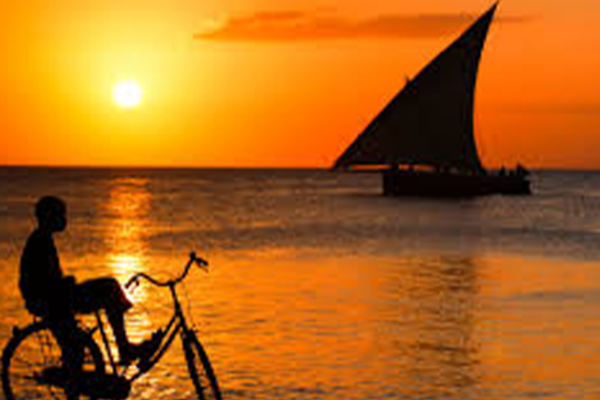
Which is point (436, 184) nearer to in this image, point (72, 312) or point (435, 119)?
point (435, 119)

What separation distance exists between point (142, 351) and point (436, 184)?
248 ft

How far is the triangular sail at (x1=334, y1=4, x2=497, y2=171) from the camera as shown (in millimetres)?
67562

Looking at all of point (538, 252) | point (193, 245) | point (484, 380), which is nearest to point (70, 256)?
point (193, 245)

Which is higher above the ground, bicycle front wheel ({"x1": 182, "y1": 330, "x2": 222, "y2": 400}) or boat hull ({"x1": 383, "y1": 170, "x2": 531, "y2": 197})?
boat hull ({"x1": 383, "y1": 170, "x2": 531, "y2": 197})

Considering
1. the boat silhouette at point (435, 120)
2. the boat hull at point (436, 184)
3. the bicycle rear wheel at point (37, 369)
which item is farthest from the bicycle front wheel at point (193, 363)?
the boat hull at point (436, 184)

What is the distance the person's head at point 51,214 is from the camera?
24.8ft

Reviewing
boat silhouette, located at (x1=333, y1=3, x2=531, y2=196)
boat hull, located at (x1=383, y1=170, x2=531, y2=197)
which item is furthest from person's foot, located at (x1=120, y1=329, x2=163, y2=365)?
boat hull, located at (x1=383, y1=170, x2=531, y2=197)

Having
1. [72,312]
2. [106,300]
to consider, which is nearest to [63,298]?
[72,312]

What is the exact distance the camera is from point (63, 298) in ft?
24.4

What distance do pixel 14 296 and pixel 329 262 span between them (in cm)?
990

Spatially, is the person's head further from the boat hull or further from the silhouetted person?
the boat hull

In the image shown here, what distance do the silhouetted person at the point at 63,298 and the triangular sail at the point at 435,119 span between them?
61.5 meters

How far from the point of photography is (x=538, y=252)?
3047cm

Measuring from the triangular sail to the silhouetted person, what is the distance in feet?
202
